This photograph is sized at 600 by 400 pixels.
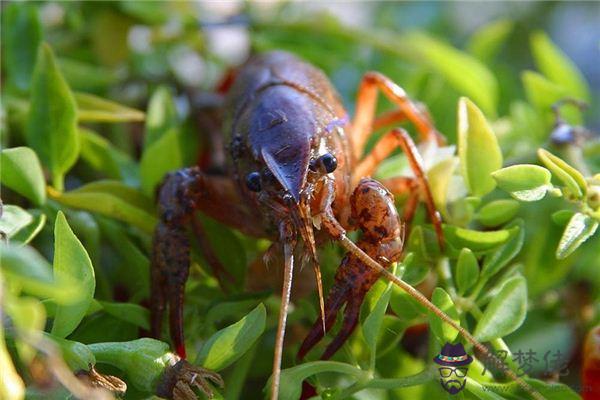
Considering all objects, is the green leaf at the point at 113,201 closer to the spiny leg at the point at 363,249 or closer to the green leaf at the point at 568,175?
the spiny leg at the point at 363,249

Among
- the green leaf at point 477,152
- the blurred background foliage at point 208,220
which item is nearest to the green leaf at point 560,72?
the blurred background foliage at point 208,220

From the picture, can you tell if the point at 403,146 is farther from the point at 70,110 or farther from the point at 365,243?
the point at 70,110

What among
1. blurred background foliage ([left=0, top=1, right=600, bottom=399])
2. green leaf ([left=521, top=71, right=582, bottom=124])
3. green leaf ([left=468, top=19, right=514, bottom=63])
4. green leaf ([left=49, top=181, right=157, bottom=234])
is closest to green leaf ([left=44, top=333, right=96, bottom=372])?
blurred background foliage ([left=0, top=1, right=600, bottom=399])

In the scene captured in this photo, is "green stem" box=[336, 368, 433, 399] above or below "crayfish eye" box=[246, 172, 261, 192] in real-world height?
below

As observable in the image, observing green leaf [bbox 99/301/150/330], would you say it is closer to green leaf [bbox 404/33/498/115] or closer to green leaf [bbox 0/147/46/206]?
green leaf [bbox 0/147/46/206]

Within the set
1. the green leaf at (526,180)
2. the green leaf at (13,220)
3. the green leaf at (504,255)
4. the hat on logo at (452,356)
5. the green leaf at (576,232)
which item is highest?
the green leaf at (526,180)

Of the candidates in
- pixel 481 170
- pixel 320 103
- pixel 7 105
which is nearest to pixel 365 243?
pixel 481 170

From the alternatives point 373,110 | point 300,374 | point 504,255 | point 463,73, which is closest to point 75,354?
point 300,374
